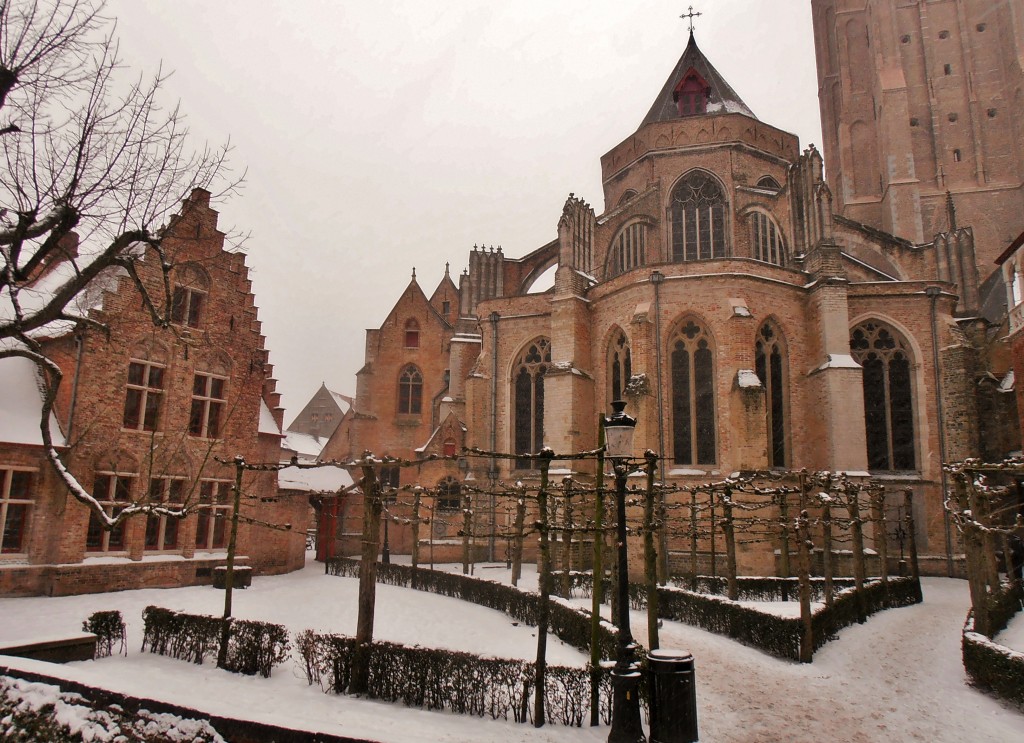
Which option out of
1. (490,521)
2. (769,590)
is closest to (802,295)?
(769,590)

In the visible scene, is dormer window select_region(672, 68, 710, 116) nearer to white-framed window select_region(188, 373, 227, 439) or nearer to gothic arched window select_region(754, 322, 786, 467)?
gothic arched window select_region(754, 322, 786, 467)

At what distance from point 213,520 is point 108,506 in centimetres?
340

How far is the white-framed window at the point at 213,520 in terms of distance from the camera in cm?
2117

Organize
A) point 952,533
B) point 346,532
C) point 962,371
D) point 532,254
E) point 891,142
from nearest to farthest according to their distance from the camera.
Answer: point 952,533, point 962,371, point 346,532, point 532,254, point 891,142

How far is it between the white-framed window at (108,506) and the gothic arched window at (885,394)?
2474 cm

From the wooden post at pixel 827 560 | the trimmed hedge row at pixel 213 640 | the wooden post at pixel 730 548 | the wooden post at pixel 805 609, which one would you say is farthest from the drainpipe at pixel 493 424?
the trimmed hedge row at pixel 213 640

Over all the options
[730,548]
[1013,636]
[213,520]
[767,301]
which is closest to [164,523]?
[213,520]

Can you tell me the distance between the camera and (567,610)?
1350 cm

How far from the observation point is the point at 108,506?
18500 mm

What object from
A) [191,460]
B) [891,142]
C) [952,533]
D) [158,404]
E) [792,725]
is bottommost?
A: [792,725]

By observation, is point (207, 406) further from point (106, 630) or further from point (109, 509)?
point (106, 630)

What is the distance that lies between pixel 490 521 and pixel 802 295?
49.8 ft

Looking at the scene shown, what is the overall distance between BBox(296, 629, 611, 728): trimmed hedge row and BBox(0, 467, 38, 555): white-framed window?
12082mm

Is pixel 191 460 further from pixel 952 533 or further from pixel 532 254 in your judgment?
pixel 952 533
